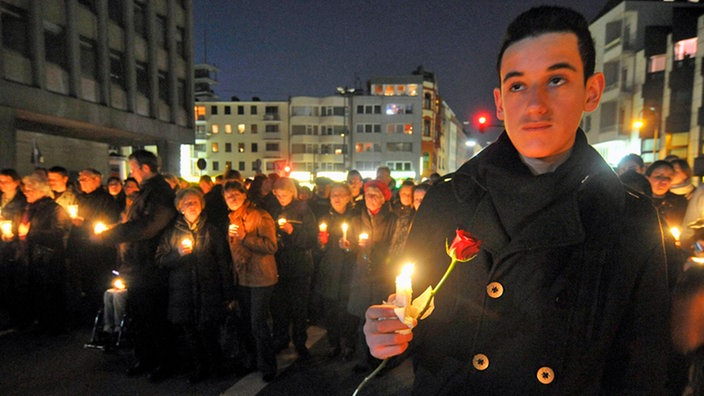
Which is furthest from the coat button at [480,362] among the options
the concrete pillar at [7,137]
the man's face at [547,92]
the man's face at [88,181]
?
the concrete pillar at [7,137]

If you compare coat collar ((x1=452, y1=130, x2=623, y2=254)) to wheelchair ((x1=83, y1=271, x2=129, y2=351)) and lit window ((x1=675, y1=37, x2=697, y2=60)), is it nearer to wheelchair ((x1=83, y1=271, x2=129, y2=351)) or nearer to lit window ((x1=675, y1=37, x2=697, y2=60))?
wheelchair ((x1=83, y1=271, x2=129, y2=351))

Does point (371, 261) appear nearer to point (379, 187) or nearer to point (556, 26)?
point (379, 187)

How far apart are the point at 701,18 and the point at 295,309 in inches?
1261

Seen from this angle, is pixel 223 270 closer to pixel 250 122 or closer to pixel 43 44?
pixel 43 44

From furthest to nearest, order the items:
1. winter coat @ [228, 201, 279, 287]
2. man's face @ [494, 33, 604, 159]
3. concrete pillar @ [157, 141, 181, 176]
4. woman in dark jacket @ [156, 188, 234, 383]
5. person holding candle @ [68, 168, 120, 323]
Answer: concrete pillar @ [157, 141, 181, 176] → person holding candle @ [68, 168, 120, 323] → winter coat @ [228, 201, 279, 287] → woman in dark jacket @ [156, 188, 234, 383] → man's face @ [494, 33, 604, 159]

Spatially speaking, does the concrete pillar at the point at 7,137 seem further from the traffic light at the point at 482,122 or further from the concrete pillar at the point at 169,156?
the traffic light at the point at 482,122

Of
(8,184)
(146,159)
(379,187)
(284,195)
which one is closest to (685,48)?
(379,187)

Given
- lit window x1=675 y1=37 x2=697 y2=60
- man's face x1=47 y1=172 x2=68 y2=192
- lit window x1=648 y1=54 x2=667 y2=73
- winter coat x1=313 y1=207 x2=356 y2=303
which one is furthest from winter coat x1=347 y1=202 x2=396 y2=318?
lit window x1=648 y1=54 x2=667 y2=73

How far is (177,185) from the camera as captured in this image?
8.74m

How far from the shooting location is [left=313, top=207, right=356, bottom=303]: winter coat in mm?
6273

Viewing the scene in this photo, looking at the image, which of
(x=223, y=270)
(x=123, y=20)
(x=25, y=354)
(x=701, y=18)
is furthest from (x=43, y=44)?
(x=701, y=18)

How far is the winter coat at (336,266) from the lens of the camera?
20.6ft

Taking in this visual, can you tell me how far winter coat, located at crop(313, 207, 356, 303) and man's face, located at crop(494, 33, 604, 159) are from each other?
4785mm

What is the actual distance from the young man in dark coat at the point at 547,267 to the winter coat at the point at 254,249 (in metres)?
3.96
